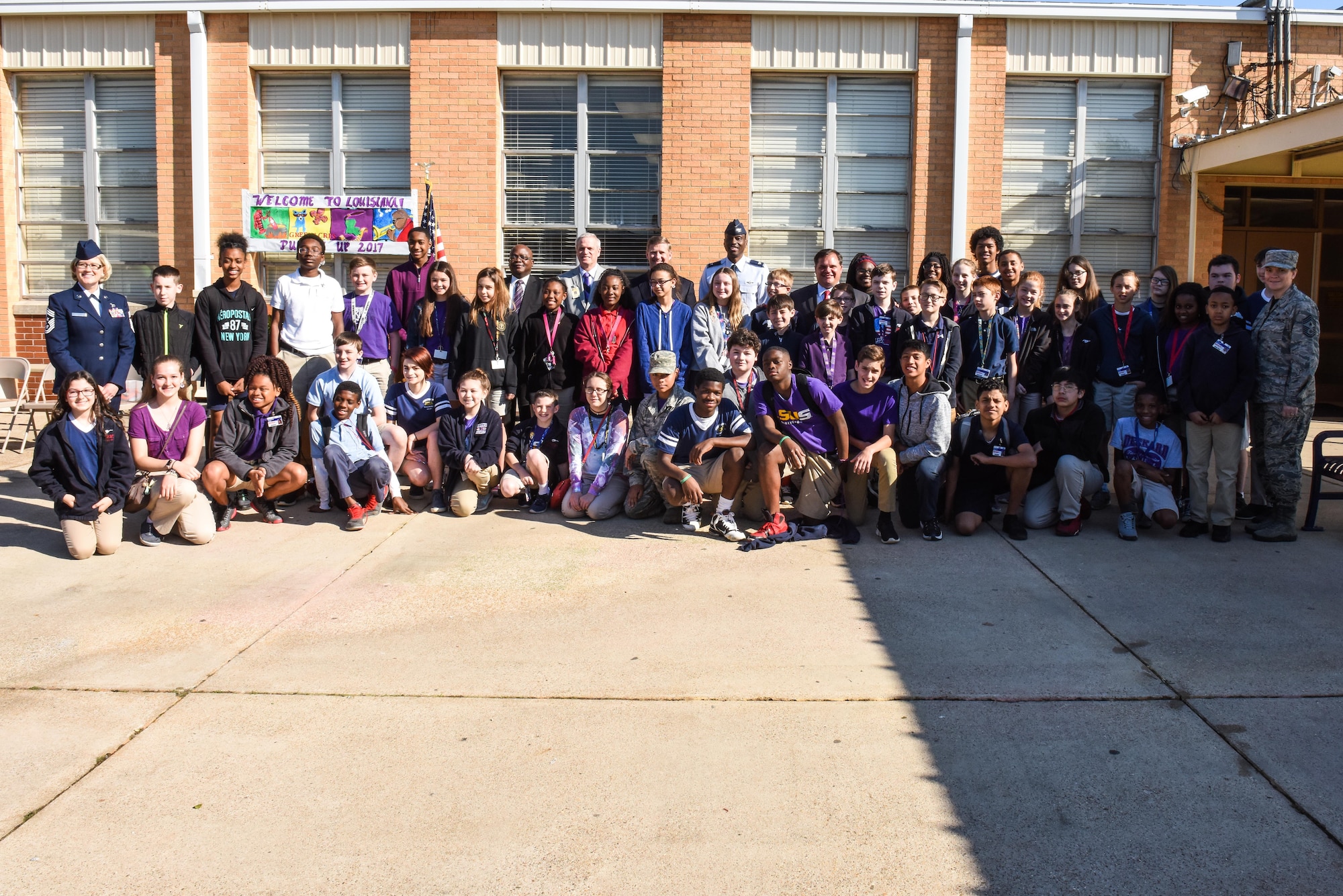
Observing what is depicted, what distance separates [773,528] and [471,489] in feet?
7.52

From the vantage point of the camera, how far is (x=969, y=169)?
11.9 m

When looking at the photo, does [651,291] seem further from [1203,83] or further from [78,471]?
[1203,83]

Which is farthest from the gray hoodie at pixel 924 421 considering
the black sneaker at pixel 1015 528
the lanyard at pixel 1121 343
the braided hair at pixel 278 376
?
the braided hair at pixel 278 376

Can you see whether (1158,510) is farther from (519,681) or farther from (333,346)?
(333,346)

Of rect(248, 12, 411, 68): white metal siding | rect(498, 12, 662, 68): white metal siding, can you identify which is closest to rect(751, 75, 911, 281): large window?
rect(498, 12, 662, 68): white metal siding

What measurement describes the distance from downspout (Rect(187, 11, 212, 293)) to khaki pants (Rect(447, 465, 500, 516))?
572 centimetres

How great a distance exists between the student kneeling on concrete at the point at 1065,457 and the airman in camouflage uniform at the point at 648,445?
7.94 ft

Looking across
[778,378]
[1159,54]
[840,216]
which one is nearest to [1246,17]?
[1159,54]

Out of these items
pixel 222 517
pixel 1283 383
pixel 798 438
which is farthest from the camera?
pixel 222 517

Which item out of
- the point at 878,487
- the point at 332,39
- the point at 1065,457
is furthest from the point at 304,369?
the point at 1065,457

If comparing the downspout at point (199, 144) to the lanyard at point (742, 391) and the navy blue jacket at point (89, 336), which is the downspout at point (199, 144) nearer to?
the navy blue jacket at point (89, 336)

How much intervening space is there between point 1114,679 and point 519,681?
8.31 feet

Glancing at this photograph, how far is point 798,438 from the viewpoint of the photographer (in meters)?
7.31

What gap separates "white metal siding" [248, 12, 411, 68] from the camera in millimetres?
11859
